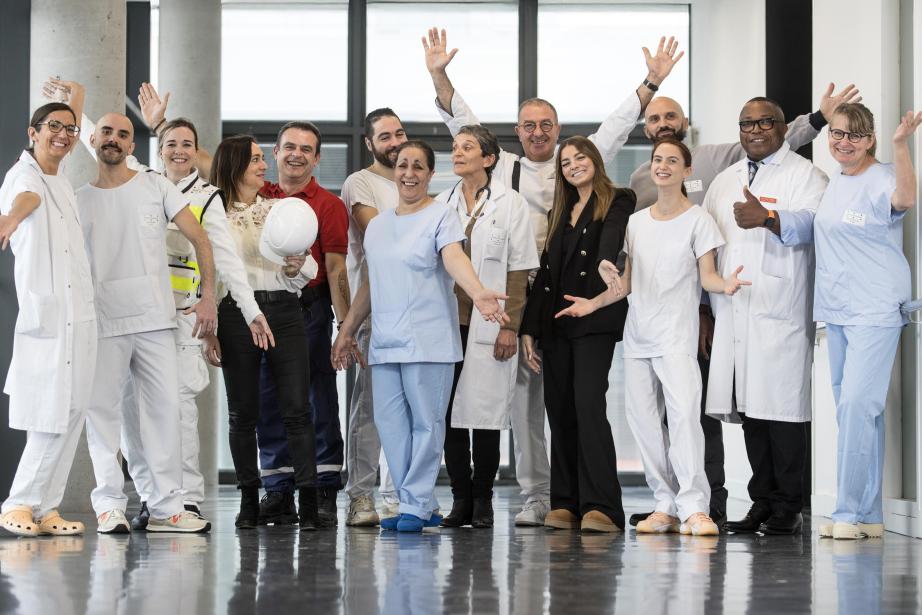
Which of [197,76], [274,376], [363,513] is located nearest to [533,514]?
[363,513]

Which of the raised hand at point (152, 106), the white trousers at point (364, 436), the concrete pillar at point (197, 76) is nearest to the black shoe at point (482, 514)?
the white trousers at point (364, 436)

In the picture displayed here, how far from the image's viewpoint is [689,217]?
15.8 ft

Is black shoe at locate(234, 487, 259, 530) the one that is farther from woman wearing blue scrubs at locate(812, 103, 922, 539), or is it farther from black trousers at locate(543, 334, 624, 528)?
woman wearing blue scrubs at locate(812, 103, 922, 539)

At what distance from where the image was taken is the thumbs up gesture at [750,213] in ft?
15.1

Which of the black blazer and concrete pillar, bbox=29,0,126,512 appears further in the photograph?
concrete pillar, bbox=29,0,126,512

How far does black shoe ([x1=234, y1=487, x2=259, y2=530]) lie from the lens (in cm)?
480

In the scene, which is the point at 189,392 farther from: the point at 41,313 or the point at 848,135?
the point at 848,135

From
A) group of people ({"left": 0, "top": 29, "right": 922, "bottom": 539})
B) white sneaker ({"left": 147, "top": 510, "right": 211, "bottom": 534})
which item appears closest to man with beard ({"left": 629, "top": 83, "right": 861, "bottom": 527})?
group of people ({"left": 0, "top": 29, "right": 922, "bottom": 539})

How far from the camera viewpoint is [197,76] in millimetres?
8711

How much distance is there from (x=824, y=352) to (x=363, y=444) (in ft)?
7.89

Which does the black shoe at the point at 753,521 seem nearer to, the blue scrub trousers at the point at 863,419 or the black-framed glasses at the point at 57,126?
the blue scrub trousers at the point at 863,419

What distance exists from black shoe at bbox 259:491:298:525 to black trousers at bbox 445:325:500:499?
2.15ft

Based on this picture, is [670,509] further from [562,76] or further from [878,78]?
[562,76]

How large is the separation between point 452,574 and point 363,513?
1.52 meters
